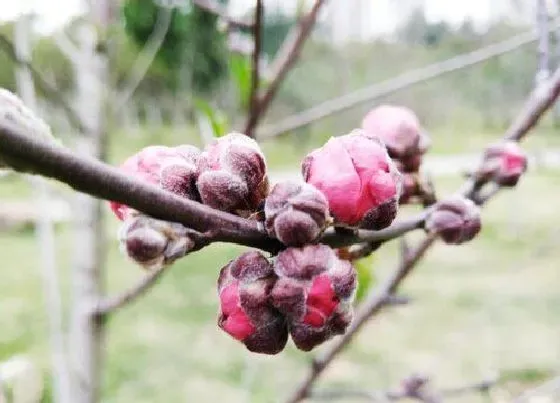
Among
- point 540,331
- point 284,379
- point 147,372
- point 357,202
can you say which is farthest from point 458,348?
point 357,202

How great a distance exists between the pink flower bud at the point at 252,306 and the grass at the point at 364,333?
9.44 feet

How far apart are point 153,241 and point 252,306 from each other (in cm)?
12

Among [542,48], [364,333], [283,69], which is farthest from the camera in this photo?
[364,333]

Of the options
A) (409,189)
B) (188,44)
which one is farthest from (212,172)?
(188,44)

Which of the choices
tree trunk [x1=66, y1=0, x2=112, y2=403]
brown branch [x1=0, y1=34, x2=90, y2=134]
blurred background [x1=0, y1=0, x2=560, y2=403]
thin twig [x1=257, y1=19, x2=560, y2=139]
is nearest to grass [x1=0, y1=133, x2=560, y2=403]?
blurred background [x1=0, y1=0, x2=560, y2=403]

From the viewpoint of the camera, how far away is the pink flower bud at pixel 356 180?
485 millimetres

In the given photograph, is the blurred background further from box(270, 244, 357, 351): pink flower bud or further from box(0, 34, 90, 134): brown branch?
box(270, 244, 357, 351): pink flower bud

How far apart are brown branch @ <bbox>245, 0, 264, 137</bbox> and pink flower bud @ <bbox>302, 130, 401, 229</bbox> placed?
0.47 meters

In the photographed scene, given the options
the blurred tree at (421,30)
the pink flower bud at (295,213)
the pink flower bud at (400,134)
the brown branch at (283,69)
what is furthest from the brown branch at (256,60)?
the blurred tree at (421,30)

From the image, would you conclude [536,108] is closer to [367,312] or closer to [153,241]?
[367,312]

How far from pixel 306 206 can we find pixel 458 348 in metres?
5.13

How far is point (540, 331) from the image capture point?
5570 mm

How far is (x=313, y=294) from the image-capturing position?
47 cm

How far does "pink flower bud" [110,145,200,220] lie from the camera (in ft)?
1.56
